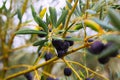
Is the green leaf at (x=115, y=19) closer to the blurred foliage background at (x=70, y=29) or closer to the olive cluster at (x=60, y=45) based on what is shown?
the blurred foliage background at (x=70, y=29)

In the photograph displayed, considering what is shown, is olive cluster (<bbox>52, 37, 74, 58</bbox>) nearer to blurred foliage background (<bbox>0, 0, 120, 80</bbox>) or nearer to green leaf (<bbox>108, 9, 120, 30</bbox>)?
blurred foliage background (<bbox>0, 0, 120, 80</bbox>)

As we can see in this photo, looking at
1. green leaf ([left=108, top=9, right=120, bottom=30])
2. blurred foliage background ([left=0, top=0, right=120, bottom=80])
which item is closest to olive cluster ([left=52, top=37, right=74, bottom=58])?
blurred foliage background ([left=0, top=0, right=120, bottom=80])

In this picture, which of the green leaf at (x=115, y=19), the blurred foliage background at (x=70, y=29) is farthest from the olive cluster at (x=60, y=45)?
the green leaf at (x=115, y=19)

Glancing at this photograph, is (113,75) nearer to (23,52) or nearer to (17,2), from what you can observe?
(17,2)

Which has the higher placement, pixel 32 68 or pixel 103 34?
pixel 103 34

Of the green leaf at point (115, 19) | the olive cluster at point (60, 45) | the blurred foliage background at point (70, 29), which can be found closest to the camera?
the green leaf at point (115, 19)

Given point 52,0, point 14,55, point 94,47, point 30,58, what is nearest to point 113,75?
point 52,0

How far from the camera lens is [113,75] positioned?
1.30 metres

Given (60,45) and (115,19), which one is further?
(60,45)

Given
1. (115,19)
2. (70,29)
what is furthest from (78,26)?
(115,19)

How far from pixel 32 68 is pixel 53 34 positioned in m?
0.16

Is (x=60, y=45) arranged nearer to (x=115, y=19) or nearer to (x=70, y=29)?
Result: (x=70, y=29)

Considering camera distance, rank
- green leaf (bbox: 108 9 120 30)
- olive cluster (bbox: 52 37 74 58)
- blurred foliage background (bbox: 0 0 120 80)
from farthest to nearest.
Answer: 1. olive cluster (bbox: 52 37 74 58)
2. blurred foliage background (bbox: 0 0 120 80)
3. green leaf (bbox: 108 9 120 30)

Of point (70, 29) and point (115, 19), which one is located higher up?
point (115, 19)
